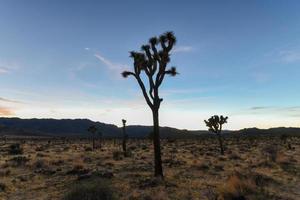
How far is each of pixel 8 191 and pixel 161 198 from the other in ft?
22.7

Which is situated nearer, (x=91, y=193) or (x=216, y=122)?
(x=91, y=193)

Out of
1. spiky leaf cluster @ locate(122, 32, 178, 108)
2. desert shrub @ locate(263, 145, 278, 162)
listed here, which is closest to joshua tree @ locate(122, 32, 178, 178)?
spiky leaf cluster @ locate(122, 32, 178, 108)

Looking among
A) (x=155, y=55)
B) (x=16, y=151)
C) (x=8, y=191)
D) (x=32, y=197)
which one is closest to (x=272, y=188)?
(x=155, y=55)

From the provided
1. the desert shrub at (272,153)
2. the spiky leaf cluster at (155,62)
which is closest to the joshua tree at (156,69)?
the spiky leaf cluster at (155,62)

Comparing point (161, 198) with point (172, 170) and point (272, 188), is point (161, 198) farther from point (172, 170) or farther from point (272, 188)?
point (172, 170)

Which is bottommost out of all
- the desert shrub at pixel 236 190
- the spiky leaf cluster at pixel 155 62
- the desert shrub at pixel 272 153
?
the desert shrub at pixel 236 190

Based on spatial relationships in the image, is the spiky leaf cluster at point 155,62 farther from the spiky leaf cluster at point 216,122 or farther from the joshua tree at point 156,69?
the spiky leaf cluster at point 216,122

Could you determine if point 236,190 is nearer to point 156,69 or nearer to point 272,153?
point 156,69

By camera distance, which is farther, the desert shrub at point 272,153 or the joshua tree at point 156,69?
the desert shrub at point 272,153

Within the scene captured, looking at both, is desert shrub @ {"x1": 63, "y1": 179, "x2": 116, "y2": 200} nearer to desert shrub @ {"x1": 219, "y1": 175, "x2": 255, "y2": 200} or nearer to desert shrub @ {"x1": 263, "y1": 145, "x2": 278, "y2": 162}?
desert shrub @ {"x1": 219, "y1": 175, "x2": 255, "y2": 200}

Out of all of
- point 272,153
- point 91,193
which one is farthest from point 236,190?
point 272,153

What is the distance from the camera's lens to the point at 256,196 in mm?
13750

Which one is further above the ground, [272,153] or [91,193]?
[272,153]

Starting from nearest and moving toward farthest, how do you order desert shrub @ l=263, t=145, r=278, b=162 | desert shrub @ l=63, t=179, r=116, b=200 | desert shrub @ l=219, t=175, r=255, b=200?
desert shrub @ l=63, t=179, r=116, b=200 < desert shrub @ l=219, t=175, r=255, b=200 < desert shrub @ l=263, t=145, r=278, b=162
